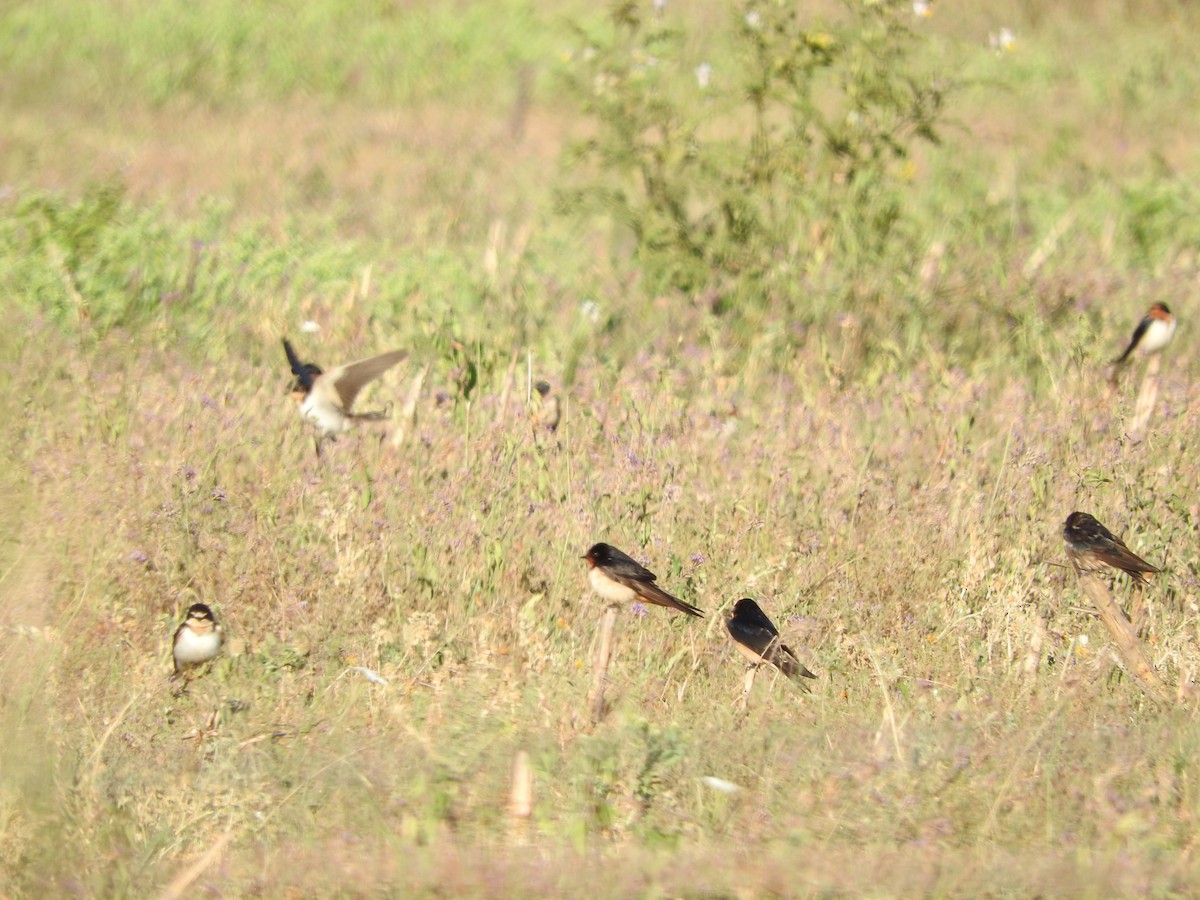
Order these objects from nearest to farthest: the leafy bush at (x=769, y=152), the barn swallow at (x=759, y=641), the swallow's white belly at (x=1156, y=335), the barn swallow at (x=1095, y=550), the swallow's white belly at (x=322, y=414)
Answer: the barn swallow at (x=759, y=641)
the barn swallow at (x=1095, y=550)
the swallow's white belly at (x=322, y=414)
the swallow's white belly at (x=1156, y=335)
the leafy bush at (x=769, y=152)

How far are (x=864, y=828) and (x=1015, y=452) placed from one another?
256 cm

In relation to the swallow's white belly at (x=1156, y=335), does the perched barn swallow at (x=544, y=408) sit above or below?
below

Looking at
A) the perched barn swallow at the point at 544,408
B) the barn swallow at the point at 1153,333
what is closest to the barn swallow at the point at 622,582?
the perched barn swallow at the point at 544,408

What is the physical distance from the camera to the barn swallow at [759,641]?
15.7 ft

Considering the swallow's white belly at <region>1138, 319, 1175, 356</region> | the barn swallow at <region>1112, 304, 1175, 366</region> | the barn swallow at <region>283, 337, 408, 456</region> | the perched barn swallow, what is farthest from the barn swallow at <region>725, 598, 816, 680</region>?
the swallow's white belly at <region>1138, 319, 1175, 356</region>

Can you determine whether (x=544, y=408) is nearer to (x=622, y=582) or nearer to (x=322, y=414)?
(x=322, y=414)

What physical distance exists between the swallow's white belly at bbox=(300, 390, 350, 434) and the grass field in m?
0.15

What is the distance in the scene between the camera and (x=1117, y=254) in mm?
10297

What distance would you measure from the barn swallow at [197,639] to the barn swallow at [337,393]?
144cm

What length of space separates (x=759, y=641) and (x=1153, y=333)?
12.5 feet

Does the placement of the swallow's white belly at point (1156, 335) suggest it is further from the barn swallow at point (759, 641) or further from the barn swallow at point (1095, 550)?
the barn swallow at point (759, 641)

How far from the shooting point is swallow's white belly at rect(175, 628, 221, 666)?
4828mm

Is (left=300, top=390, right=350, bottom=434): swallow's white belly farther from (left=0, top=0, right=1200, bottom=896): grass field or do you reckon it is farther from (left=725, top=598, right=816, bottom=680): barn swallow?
(left=725, top=598, right=816, bottom=680): barn swallow

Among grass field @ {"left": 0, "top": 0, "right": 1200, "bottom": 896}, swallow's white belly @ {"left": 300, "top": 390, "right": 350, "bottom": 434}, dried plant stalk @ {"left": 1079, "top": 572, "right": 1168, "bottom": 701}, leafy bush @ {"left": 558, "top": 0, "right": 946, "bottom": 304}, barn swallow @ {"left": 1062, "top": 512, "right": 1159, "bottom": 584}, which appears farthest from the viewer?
leafy bush @ {"left": 558, "top": 0, "right": 946, "bottom": 304}
